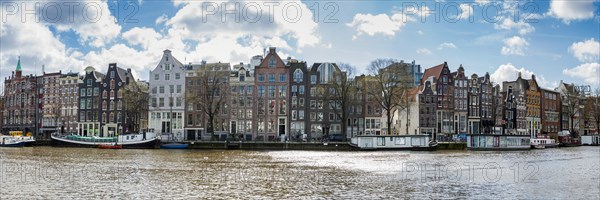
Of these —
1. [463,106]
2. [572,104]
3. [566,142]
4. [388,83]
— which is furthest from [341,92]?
[572,104]

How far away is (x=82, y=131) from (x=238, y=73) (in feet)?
117

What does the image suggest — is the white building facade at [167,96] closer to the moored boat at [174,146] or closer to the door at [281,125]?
the door at [281,125]

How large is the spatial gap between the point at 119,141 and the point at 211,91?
1822 cm

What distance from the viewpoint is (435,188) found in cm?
3253

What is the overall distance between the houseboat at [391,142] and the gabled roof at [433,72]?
30.1 m

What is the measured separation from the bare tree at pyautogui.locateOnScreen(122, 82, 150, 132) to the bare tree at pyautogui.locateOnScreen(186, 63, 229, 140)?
392 inches

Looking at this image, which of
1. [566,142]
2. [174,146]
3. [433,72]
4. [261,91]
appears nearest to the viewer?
[174,146]

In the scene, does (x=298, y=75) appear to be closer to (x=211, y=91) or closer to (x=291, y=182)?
(x=211, y=91)

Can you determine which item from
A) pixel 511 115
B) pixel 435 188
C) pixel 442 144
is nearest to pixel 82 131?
pixel 442 144

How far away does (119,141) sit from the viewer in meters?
87.8

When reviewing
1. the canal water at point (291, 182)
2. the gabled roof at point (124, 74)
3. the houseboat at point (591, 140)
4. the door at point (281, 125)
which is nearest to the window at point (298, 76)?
the door at point (281, 125)

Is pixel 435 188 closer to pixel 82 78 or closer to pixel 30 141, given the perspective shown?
pixel 30 141

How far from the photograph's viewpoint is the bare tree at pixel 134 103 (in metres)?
105

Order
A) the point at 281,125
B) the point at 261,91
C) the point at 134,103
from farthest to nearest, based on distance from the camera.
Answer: the point at 261,91 < the point at 134,103 < the point at 281,125
